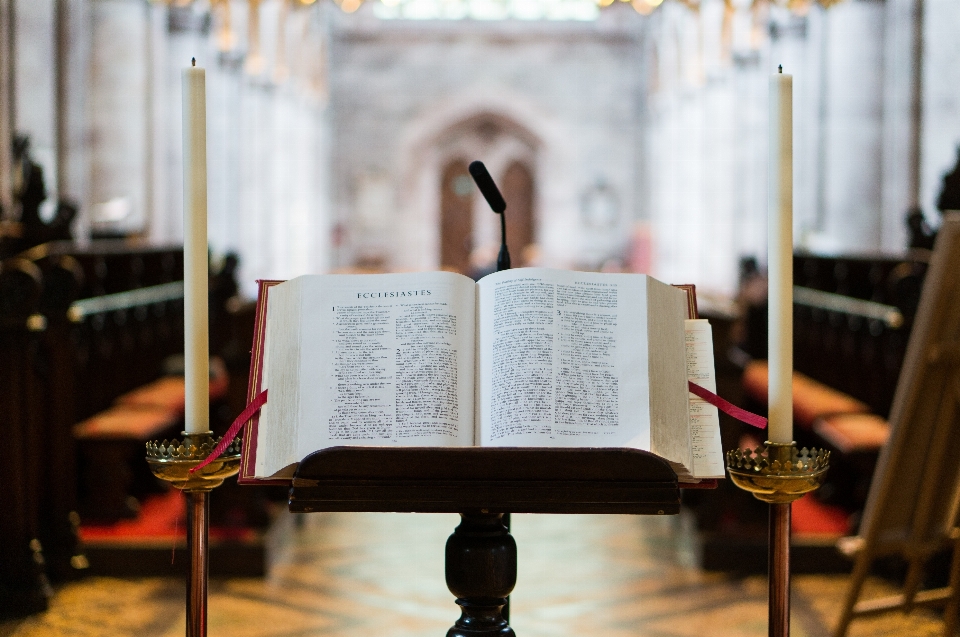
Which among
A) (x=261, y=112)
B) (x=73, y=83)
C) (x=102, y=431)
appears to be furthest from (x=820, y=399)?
(x=261, y=112)

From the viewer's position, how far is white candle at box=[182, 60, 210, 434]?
1612 millimetres

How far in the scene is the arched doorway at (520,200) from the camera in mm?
22406

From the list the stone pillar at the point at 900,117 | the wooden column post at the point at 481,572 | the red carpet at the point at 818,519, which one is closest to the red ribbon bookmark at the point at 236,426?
the wooden column post at the point at 481,572

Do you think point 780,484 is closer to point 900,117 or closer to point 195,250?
point 195,250

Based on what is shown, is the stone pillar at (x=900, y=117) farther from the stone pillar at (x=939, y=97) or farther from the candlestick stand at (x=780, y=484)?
the candlestick stand at (x=780, y=484)

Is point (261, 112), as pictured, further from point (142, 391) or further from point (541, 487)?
point (541, 487)

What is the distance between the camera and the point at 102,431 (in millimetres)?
4918

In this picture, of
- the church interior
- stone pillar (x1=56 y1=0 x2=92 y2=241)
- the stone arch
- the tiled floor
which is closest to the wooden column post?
the church interior

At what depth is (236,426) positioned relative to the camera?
159cm

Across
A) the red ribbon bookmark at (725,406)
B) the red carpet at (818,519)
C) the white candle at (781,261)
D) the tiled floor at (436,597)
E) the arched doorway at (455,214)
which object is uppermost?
the arched doorway at (455,214)

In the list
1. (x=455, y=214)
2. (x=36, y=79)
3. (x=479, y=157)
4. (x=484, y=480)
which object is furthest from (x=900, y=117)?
(x=455, y=214)

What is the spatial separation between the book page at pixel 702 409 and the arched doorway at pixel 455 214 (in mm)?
20698

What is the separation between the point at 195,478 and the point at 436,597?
2.83m

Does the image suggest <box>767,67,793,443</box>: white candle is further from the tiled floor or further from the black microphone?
the tiled floor
